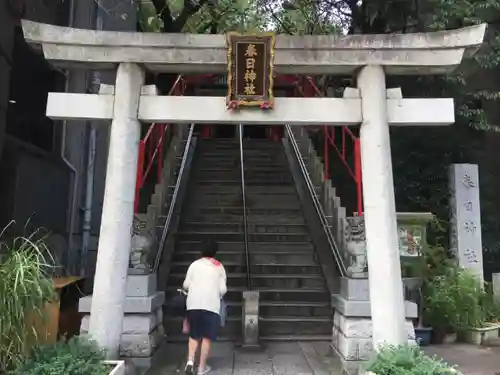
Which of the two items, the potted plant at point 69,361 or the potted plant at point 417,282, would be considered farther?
the potted plant at point 417,282

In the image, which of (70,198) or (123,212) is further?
(70,198)

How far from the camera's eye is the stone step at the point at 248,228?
977cm

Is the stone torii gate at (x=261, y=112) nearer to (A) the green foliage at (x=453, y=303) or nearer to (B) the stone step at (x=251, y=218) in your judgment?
(A) the green foliage at (x=453, y=303)

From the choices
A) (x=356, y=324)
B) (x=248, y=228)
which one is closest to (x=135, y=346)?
(x=356, y=324)

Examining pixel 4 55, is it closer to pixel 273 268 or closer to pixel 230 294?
pixel 230 294

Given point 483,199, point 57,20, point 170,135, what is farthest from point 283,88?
point 57,20

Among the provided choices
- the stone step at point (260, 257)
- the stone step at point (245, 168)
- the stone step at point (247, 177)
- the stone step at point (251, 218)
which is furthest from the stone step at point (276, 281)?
the stone step at point (245, 168)

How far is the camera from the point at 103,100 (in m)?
5.61

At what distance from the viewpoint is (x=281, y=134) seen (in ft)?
55.6

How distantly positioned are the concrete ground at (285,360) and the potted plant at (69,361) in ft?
3.71

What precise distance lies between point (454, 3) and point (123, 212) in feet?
23.3

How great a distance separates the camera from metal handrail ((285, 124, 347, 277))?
7.32 meters

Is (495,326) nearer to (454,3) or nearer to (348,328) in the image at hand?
(348,328)

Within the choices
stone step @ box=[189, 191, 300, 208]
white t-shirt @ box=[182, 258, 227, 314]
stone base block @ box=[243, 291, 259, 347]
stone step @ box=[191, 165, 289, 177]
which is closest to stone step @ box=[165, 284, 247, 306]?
stone base block @ box=[243, 291, 259, 347]
